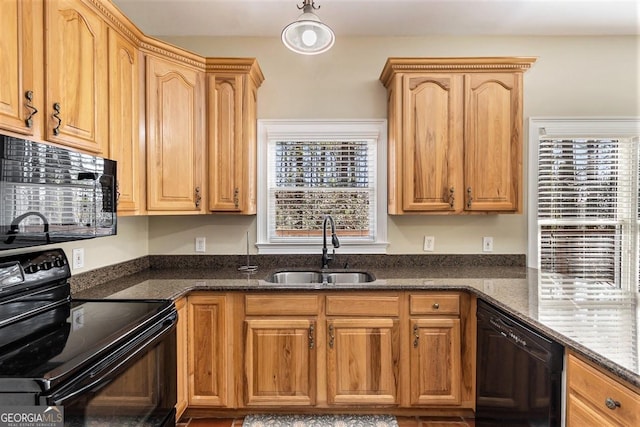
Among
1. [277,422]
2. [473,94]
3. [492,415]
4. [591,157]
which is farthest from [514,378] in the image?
[591,157]

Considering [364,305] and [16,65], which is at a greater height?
[16,65]

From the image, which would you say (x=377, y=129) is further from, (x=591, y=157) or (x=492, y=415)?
(x=492, y=415)

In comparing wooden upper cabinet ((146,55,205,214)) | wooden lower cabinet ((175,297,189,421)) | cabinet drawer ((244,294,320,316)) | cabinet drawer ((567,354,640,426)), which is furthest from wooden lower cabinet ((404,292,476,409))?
wooden upper cabinet ((146,55,205,214))

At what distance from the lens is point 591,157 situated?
2891 millimetres

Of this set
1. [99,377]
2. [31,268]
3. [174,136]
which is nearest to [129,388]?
[99,377]

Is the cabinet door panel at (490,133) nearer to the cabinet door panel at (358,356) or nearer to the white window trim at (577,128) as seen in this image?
the white window trim at (577,128)

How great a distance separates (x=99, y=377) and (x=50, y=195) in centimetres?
69

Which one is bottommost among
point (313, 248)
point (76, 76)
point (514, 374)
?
point (514, 374)

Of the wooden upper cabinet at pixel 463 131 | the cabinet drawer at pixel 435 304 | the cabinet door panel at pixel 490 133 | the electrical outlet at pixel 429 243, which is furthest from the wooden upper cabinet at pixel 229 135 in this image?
the cabinet door panel at pixel 490 133

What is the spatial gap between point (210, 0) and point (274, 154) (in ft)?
3.62

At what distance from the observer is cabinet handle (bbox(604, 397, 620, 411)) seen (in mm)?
1157

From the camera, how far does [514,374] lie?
1.72m

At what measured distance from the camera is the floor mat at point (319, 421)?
7.47ft

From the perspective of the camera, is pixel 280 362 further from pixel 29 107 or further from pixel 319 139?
pixel 29 107
